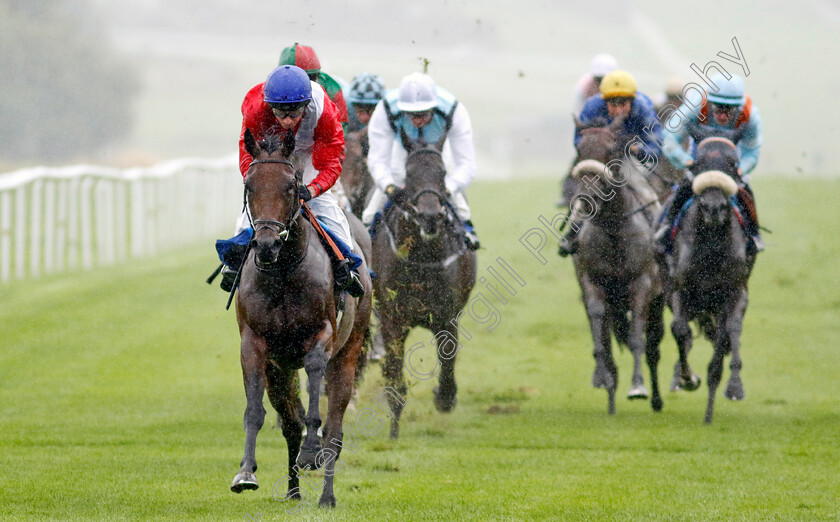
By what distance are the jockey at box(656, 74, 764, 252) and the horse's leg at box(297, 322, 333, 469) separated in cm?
467

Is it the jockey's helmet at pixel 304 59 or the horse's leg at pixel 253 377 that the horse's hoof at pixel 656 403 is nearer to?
the jockey's helmet at pixel 304 59

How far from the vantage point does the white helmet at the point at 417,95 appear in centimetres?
910

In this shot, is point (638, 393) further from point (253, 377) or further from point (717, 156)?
point (253, 377)

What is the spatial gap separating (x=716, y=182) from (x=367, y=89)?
326 cm

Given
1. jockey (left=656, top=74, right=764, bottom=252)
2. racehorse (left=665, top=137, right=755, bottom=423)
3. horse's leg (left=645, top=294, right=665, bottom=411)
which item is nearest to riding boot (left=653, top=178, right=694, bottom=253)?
jockey (left=656, top=74, right=764, bottom=252)

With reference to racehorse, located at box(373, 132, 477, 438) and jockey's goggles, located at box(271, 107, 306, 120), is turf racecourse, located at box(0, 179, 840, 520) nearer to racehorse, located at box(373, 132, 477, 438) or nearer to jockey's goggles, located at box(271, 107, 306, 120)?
racehorse, located at box(373, 132, 477, 438)

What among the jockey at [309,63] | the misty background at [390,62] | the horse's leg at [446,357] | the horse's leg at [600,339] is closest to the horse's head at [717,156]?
the horse's leg at [600,339]

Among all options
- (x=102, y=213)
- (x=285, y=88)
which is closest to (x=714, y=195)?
(x=285, y=88)

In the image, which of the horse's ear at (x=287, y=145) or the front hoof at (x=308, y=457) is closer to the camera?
the horse's ear at (x=287, y=145)

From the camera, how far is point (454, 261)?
9680mm

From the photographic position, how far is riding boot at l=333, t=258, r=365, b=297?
6500 mm

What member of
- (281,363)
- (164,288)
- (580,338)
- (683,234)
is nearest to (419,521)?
(281,363)

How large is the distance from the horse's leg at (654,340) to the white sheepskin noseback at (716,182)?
1.59m

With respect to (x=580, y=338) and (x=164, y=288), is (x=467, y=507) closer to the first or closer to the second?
(x=580, y=338)
